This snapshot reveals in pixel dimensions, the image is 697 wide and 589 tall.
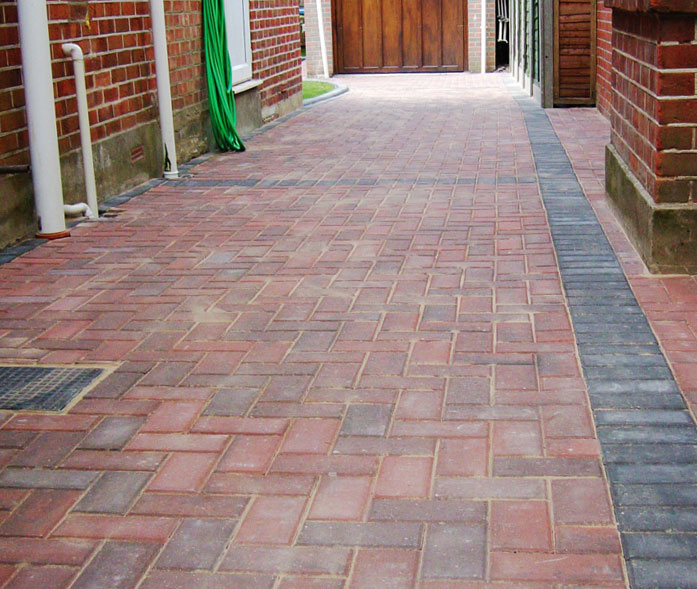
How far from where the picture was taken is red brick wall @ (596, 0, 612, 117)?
440 inches

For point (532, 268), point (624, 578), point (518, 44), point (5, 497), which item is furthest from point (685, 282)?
point (518, 44)

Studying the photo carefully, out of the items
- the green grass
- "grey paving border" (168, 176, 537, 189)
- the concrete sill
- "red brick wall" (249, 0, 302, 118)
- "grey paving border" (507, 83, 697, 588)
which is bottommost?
"grey paving border" (507, 83, 697, 588)

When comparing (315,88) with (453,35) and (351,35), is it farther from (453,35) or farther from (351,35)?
(453,35)

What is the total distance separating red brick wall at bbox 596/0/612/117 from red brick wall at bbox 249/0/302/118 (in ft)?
13.1

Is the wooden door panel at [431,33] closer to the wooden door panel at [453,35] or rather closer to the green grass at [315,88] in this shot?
the wooden door panel at [453,35]

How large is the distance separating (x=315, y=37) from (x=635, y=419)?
19513mm

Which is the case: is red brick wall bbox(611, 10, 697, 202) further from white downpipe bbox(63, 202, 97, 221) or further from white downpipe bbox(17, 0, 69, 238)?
white downpipe bbox(63, 202, 97, 221)

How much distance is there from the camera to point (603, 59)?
11.7 meters

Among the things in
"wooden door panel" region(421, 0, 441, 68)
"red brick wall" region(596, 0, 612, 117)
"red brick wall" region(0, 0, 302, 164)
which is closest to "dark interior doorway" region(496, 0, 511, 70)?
"wooden door panel" region(421, 0, 441, 68)

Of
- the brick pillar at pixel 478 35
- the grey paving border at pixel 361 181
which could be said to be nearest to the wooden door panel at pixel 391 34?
the brick pillar at pixel 478 35

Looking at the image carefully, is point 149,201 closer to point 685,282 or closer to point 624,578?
point 685,282

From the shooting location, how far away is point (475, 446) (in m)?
3.20

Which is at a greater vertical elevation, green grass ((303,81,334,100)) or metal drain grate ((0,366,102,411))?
green grass ((303,81,334,100))

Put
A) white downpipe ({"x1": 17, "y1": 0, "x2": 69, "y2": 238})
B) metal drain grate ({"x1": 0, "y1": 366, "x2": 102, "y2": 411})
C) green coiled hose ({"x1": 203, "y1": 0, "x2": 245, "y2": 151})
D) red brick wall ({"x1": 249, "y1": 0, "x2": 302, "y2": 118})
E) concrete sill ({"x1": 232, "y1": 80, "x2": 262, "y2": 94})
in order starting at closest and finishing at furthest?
1. metal drain grate ({"x1": 0, "y1": 366, "x2": 102, "y2": 411})
2. white downpipe ({"x1": 17, "y1": 0, "x2": 69, "y2": 238})
3. green coiled hose ({"x1": 203, "y1": 0, "x2": 245, "y2": 151})
4. concrete sill ({"x1": 232, "y1": 80, "x2": 262, "y2": 94})
5. red brick wall ({"x1": 249, "y1": 0, "x2": 302, "y2": 118})
